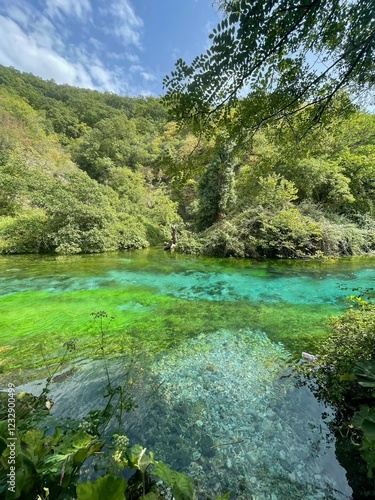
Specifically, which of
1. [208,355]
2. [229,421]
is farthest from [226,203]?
[229,421]

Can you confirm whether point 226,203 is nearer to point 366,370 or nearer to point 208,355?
point 208,355

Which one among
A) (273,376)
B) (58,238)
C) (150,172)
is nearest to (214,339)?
(273,376)

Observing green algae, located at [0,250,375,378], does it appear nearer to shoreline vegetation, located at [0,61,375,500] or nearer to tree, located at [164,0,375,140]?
shoreline vegetation, located at [0,61,375,500]

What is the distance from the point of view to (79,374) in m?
3.41

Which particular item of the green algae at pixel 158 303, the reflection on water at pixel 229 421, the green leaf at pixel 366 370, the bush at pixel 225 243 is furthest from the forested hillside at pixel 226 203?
the reflection on water at pixel 229 421

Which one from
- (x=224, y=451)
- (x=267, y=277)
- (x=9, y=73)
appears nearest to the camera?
(x=224, y=451)

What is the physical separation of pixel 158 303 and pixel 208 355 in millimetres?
2738

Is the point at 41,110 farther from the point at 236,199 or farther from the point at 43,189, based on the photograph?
the point at 236,199

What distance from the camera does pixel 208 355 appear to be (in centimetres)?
388

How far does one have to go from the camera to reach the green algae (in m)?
4.38

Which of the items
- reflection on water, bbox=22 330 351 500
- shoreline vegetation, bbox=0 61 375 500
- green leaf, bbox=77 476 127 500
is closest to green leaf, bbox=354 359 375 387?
shoreline vegetation, bbox=0 61 375 500

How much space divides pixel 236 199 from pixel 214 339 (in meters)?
14.2

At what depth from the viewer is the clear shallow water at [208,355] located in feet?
7.07

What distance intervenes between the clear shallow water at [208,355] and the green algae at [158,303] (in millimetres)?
34
